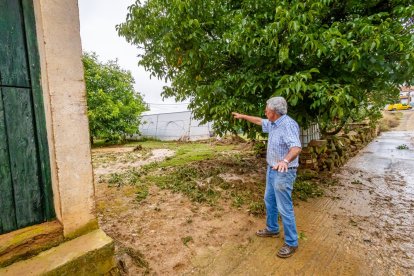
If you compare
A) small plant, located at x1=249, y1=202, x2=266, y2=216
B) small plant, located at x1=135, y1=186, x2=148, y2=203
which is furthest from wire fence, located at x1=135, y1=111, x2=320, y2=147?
small plant, located at x1=249, y1=202, x2=266, y2=216

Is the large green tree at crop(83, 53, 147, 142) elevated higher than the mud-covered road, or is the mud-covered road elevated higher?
the large green tree at crop(83, 53, 147, 142)

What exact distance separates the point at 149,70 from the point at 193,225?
10.9 feet

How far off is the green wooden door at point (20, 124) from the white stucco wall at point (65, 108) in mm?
71

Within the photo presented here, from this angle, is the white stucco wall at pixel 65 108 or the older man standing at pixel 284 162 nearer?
the white stucco wall at pixel 65 108

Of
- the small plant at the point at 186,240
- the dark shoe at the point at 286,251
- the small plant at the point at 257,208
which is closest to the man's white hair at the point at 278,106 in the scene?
the dark shoe at the point at 286,251

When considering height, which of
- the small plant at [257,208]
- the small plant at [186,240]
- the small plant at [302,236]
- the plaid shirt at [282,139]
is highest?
the plaid shirt at [282,139]

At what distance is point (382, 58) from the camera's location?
3.36 metres

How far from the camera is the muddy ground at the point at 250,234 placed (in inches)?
96.7

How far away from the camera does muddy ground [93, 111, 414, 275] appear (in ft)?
8.06

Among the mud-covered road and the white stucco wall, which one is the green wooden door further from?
the mud-covered road

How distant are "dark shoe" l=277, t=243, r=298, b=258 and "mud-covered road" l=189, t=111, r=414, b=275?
2.0 inches

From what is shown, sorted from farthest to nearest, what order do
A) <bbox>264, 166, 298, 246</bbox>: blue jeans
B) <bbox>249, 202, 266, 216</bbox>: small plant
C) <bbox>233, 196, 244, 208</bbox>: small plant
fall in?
<bbox>233, 196, 244, 208</bbox>: small plant → <bbox>249, 202, 266, 216</bbox>: small plant → <bbox>264, 166, 298, 246</bbox>: blue jeans

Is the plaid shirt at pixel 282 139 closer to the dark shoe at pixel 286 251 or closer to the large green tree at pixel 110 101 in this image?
the dark shoe at pixel 286 251

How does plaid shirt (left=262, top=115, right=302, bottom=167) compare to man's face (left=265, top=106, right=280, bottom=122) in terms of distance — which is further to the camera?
man's face (left=265, top=106, right=280, bottom=122)
